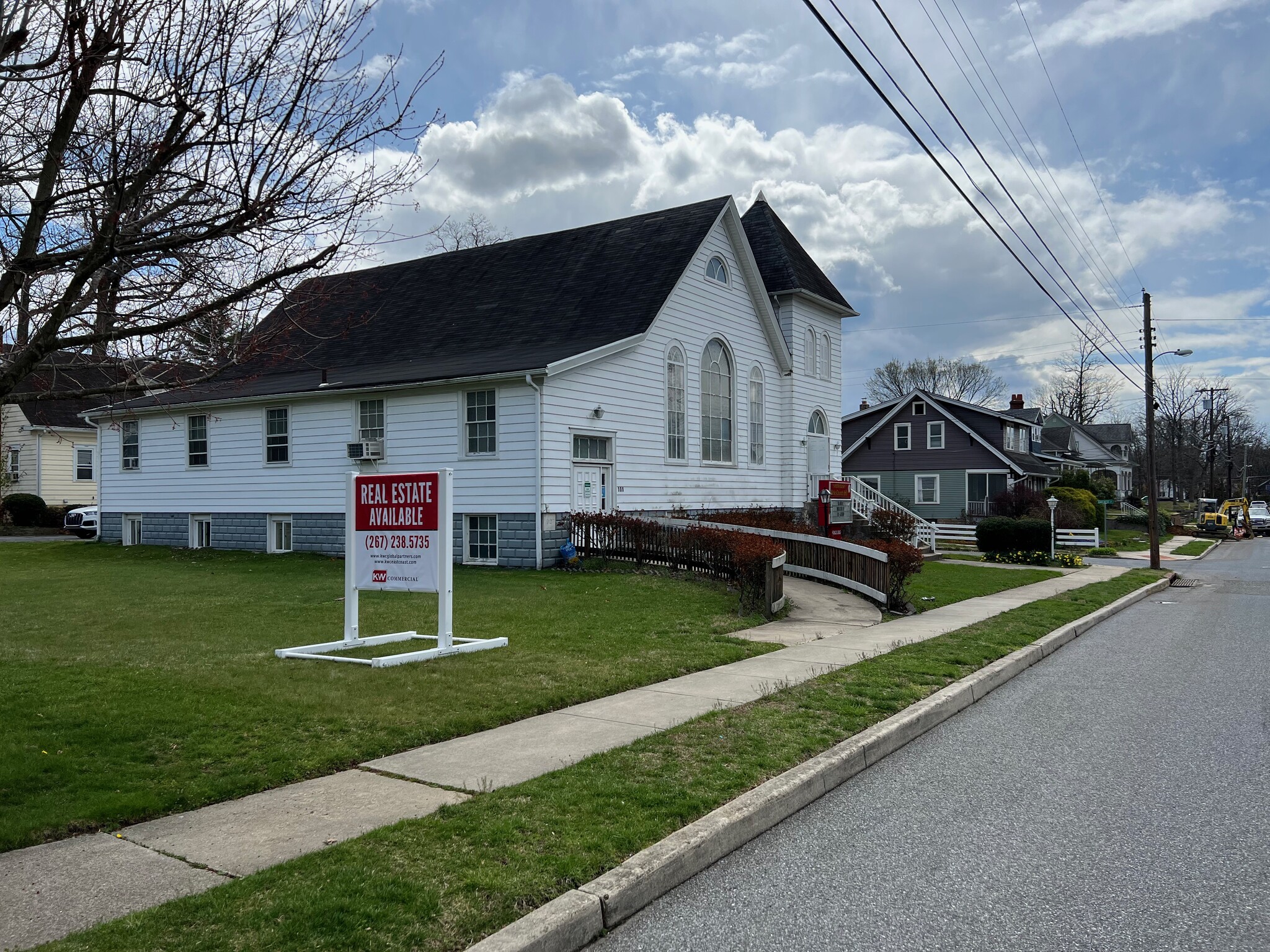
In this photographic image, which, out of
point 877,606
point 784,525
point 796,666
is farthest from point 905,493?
point 796,666

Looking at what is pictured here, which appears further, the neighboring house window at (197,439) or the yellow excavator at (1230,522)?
the yellow excavator at (1230,522)

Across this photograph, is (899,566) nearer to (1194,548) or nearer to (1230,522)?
(1194,548)

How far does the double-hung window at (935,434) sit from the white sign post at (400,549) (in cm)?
4639

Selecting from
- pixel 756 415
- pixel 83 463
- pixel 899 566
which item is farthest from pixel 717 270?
pixel 83 463

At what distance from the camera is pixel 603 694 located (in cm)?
895

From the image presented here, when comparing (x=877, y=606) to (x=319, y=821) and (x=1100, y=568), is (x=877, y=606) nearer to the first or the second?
(x=319, y=821)

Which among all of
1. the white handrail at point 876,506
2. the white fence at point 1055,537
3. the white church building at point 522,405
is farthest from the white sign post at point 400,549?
the white fence at point 1055,537

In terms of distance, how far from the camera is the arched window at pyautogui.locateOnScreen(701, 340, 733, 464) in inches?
1040

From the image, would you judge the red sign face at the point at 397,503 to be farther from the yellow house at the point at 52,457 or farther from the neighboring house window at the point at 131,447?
the yellow house at the point at 52,457

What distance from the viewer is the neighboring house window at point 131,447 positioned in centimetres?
2822

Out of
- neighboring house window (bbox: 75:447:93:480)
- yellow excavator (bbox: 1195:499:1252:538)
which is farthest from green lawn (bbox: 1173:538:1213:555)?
neighboring house window (bbox: 75:447:93:480)

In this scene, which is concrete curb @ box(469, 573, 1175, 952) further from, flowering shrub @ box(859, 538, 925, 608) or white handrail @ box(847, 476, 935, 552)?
white handrail @ box(847, 476, 935, 552)

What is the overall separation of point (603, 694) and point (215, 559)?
58.3 ft

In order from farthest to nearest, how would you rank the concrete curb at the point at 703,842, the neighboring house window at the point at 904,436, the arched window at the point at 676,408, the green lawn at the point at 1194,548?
the neighboring house window at the point at 904,436 < the green lawn at the point at 1194,548 < the arched window at the point at 676,408 < the concrete curb at the point at 703,842
